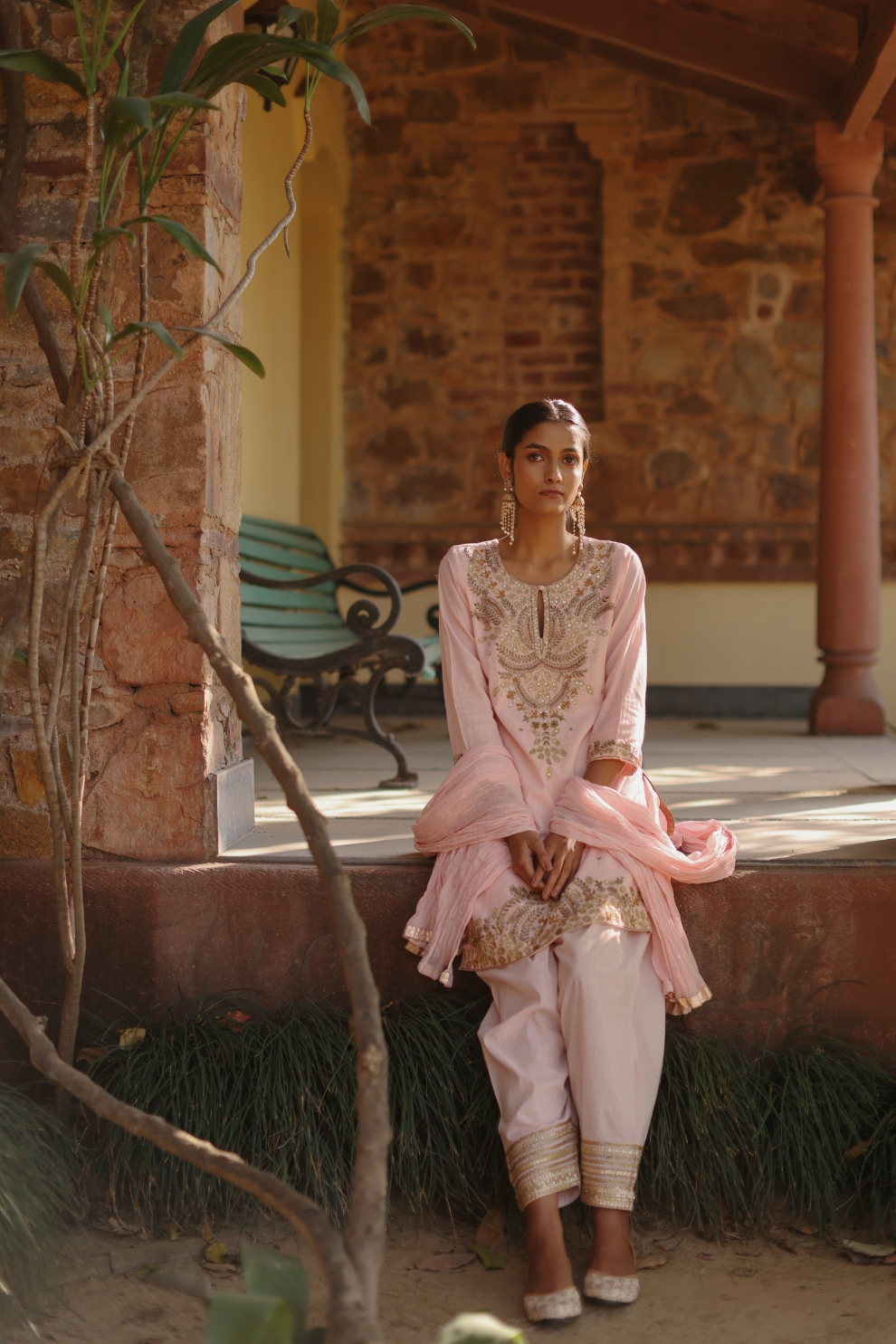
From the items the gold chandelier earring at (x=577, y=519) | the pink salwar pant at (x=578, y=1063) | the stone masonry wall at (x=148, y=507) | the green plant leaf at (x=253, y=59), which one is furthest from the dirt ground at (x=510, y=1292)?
the green plant leaf at (x=253, y=59)

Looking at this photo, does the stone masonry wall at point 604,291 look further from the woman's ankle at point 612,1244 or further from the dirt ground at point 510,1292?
the woman's ankle at point 612,1244

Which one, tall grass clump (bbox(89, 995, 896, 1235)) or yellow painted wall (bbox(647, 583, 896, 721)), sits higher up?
yellow painted wall (bbox(647, 583, 896, 721))

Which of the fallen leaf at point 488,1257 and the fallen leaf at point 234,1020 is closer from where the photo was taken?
the fallen leaf at point 488,1257

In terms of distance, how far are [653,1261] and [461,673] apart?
46.4 inches

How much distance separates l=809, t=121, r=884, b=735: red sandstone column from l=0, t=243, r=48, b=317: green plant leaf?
4.03 meters

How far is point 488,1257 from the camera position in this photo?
208 cm

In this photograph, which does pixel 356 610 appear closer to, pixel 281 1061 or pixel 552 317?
pixel 281 1061

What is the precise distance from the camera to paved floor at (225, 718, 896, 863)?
8.43 ft

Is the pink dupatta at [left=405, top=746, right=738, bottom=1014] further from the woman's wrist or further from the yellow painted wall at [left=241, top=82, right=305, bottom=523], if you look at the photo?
the yellow painted wall at [left=241, top=82, right=305, bottom=523]

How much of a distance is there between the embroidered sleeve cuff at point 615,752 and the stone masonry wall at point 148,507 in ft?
2.70

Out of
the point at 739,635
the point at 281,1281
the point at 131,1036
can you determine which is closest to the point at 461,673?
the point at 131,1036

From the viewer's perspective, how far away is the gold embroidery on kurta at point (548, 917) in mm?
2115

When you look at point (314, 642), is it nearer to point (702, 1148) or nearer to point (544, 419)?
point (544, 419)

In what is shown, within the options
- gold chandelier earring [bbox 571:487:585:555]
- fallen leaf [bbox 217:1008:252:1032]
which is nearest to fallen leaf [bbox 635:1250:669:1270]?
fallen leaf [bbox 217:1008:252:1032]
